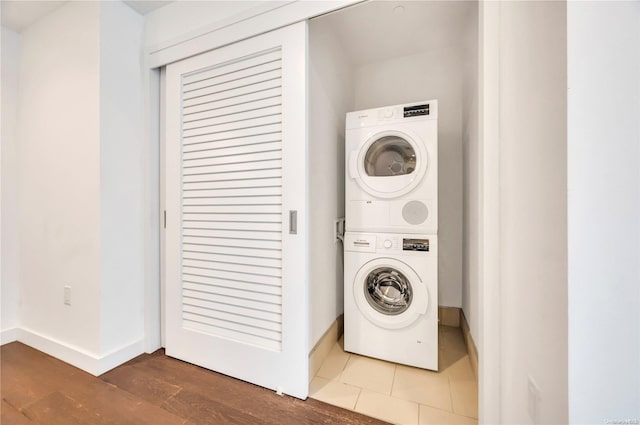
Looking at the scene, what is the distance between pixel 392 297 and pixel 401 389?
1.76ft

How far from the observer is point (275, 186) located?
1.38m

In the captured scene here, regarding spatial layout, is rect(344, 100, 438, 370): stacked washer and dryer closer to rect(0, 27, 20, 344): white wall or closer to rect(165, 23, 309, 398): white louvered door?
rect(165, 23, 309, 398): white louvered door

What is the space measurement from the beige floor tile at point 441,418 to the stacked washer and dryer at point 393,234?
0.34 m

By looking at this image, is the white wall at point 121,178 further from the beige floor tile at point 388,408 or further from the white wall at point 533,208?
the white wall at point 533,208

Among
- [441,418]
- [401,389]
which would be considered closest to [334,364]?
[401,389]

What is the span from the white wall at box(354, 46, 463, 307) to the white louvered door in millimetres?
1435

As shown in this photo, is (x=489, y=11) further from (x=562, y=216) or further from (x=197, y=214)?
(x=197, y=214)

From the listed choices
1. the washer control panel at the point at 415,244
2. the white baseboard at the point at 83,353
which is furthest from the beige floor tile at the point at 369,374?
the white baseboard at the point at 83,353

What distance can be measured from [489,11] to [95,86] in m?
2.21

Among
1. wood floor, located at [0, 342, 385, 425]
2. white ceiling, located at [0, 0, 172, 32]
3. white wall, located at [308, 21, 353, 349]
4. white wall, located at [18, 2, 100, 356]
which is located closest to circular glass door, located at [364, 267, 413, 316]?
white wall, located at [308, 21, 353, 349]

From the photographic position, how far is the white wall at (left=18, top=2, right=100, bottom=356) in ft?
5.08

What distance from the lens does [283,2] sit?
4.26 ft

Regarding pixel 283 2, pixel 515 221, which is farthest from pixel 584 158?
pixel 283 2

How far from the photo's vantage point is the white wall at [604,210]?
0.67 meters
